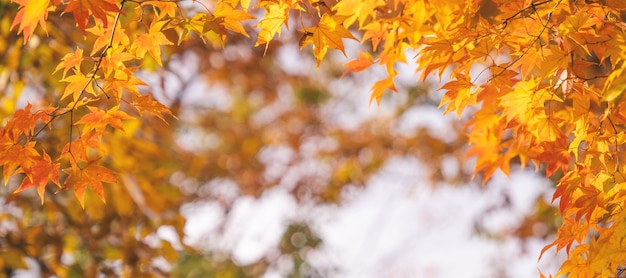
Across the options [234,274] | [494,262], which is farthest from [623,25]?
[494,262]

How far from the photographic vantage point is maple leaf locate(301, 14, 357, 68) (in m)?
1.67

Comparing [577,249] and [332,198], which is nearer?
[577,249]

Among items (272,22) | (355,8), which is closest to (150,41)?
(272,22)

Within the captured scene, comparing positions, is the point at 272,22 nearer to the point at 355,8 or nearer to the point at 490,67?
the point at 355,8

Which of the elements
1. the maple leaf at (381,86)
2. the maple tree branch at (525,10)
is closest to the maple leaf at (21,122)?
the maple leaf at (381,86)

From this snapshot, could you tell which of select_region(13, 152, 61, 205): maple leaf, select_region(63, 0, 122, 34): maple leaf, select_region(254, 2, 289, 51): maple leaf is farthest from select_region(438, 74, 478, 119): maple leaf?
select_region(13, 152, 61, 205): maple leaf

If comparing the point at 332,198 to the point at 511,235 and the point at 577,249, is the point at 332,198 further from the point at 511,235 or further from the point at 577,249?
the point at 577,249

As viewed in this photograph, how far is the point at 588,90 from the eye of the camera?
1.65 metres

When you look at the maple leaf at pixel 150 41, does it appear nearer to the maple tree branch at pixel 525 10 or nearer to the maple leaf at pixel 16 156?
the maple leaf at pixel 16 156

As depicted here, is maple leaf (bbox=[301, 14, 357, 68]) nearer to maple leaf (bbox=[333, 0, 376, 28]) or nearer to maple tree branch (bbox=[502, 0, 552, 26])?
maple leaf (bbox=[333, 0, 376, 28])

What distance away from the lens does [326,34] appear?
5.55ft

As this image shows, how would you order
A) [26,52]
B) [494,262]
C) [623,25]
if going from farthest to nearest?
[494,262] → [26,52] → [623,25]

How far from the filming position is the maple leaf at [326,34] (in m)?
1.67

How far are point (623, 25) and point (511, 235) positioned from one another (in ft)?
15.8
